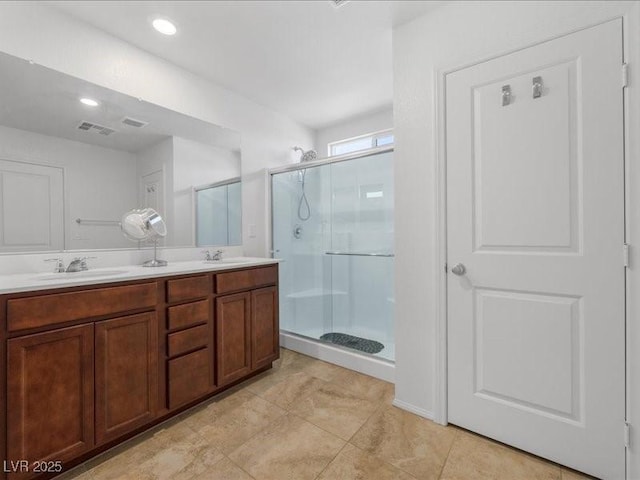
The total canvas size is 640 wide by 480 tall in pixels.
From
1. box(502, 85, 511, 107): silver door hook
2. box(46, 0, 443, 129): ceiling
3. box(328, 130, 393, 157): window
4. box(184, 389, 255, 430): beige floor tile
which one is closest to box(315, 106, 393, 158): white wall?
box(328, 130, 393, 157): window

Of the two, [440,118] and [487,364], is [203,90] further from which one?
[487,364]

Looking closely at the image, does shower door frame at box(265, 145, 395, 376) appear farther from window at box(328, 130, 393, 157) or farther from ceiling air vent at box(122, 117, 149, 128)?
ceiling air vent at box(122, 117, 149, 128)

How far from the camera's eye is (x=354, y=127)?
11.5 feet

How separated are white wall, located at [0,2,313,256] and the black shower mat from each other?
1.11 metres

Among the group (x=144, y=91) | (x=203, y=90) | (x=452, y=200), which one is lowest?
(x=452, y=200)

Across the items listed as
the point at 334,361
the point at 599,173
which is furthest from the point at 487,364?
the point at 334,361

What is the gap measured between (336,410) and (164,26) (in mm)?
2652

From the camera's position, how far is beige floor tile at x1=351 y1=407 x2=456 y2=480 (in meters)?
1.37

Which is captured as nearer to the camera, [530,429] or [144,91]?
[530,429]

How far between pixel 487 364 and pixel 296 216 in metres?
2.15

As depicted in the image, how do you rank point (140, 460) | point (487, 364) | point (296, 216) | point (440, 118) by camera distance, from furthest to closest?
1. point (296, 216)
2. point (440, 118)
3. point (487, 364)
4. point (140, 460)

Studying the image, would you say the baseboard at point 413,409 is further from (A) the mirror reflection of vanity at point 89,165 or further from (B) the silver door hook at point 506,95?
(A) the mirror reflection of vanity at point 89,165

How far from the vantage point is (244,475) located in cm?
131

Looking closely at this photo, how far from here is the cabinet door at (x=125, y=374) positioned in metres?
1.38
